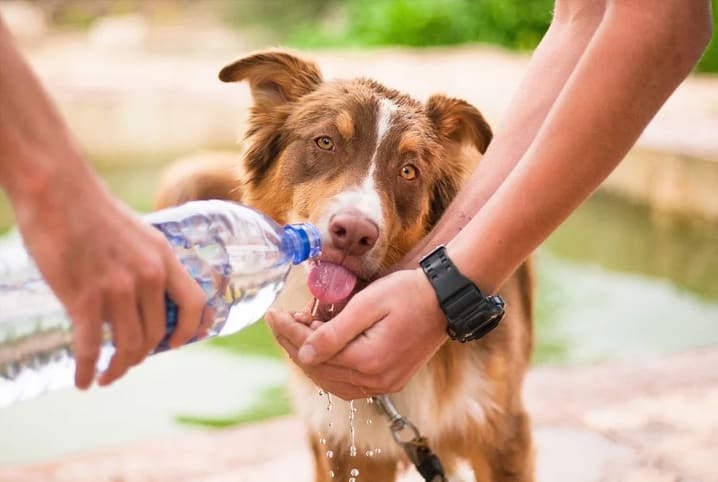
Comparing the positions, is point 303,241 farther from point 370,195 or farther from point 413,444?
point 413,444

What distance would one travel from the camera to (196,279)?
1746mm

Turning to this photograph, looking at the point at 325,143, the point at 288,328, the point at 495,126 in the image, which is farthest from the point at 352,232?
the point at 495,126

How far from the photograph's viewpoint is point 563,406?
3.66 meters

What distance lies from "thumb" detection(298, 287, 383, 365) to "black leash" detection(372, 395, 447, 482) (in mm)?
746

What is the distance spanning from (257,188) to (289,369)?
650 millimetres

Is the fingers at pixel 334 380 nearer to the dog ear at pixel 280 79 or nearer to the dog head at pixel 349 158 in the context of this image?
the dog head at pixel 349 158

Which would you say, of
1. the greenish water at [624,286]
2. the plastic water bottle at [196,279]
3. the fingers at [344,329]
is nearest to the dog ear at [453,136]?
the plastic water bottle at [196,279]

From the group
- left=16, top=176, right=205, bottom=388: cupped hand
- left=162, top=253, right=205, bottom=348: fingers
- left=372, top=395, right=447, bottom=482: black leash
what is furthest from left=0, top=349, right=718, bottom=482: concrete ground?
left=16, top=176, right=205, bottom=388: cupped hand

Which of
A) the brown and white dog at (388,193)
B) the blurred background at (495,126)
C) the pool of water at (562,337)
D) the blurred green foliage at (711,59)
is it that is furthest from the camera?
the blurred green foliage at (711,59)

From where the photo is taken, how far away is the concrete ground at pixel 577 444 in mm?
3086

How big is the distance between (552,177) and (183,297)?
2.96 ft

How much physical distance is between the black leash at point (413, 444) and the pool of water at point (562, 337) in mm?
2168

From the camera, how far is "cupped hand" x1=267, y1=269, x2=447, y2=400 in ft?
5.88

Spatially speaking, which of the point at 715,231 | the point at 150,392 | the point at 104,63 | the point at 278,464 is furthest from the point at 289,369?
the point at 104,63
